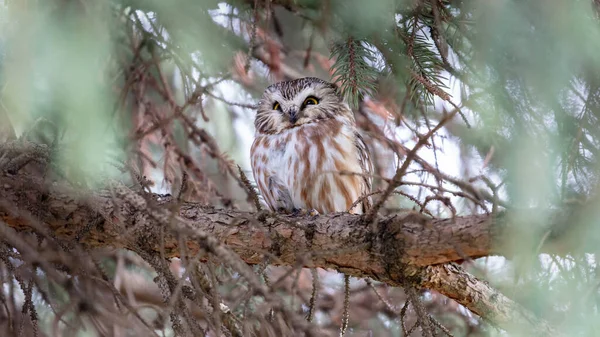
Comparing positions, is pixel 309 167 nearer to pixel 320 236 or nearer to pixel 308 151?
pixel 308 151

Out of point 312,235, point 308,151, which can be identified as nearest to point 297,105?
point 308,151

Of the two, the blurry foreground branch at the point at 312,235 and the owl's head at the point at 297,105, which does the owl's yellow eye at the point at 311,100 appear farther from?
the blurry foreground branch at the point at 312,235

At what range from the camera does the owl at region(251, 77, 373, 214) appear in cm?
350

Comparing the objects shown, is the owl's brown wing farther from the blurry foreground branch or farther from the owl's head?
the blurry foreground branch

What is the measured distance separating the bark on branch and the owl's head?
48.5 inches

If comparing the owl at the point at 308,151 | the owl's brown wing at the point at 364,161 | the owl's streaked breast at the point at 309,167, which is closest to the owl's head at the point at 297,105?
the owl at the point at 308,151

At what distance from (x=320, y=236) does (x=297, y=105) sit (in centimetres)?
151

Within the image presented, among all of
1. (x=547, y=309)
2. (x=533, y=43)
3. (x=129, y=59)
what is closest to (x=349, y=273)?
(x=547, y=309)

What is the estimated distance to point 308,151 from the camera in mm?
3520

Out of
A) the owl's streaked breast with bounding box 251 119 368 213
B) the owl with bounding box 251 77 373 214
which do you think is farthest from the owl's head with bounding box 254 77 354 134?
the owl's streaked breast with bounding box 251 119 368 213

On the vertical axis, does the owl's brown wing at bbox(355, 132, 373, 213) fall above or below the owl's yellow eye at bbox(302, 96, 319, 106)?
below

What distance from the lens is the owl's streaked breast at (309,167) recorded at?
3.48m

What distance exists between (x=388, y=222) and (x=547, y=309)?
814 mm

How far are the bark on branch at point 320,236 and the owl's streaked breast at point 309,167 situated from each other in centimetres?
88
